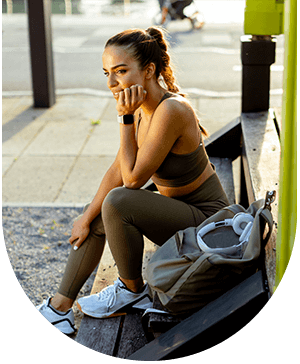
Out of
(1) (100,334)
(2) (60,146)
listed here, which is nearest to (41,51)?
(2) (60,146)

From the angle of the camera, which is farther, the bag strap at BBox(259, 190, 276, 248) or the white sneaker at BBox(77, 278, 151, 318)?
the white sneaker at BBox(77, 278, 151, 318)

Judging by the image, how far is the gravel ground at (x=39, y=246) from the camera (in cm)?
371

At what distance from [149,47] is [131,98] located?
304 millimetres

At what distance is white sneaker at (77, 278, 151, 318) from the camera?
114 inches

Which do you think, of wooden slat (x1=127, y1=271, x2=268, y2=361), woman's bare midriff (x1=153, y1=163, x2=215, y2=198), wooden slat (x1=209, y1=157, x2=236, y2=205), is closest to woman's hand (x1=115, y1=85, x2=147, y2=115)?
woman's bare midriff (x1=153, y1=163, x2=215, y2=198)

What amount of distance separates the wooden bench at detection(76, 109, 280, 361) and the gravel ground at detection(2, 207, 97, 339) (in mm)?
439

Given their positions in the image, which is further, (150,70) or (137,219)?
(150,70)

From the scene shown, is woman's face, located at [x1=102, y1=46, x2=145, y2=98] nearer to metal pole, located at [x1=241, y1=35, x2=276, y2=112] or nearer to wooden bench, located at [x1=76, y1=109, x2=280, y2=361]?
wooden bench, located at [x1=76, y1=109, x2=280, y2=361]

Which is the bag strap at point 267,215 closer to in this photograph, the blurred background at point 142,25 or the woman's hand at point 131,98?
the woman's hand at point 131,98

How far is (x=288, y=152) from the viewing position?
6.41ft

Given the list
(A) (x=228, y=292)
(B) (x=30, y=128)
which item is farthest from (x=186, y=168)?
(B) (x=30, y=128)

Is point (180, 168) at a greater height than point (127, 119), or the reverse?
point (127, 119)

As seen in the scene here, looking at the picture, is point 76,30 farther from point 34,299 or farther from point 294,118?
point 294,118

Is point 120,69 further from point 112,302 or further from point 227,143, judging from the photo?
point 227,143
